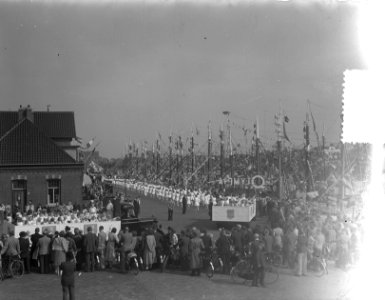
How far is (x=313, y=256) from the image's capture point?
14.8 m

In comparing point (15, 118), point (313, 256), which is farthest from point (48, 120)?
point (313, 256)

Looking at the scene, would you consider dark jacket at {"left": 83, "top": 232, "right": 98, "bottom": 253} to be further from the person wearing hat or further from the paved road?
the person wearing hat

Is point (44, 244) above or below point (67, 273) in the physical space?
above

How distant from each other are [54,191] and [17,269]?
17977 millimetres

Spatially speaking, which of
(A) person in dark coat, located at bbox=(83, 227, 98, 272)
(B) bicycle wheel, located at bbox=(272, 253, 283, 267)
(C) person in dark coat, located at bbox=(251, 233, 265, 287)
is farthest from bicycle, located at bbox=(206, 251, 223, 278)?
(A) person in dark coat, located at bbox=(83, 227, 98, 272)

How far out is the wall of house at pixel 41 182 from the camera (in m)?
29.4

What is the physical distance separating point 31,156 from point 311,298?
24.4 metres

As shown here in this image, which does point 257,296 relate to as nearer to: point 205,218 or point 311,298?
point 311,298

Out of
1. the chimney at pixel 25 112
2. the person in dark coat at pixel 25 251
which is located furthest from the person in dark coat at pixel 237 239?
the chimney at pixel 25 112

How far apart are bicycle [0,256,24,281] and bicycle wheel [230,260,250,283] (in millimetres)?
6757

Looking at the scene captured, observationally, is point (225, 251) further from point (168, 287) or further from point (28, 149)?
point (28, 149)

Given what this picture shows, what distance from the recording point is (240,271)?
531 inches

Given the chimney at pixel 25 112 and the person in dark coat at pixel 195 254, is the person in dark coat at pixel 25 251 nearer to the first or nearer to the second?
the person in dark coat at pixel 195 254

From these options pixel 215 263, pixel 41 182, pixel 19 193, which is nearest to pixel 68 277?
pixel 215 263
